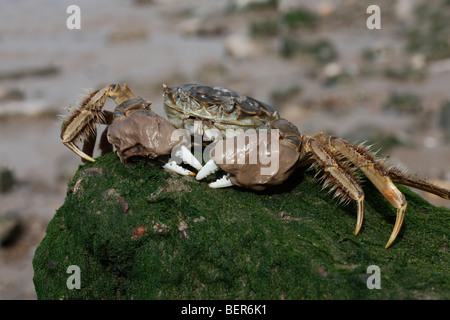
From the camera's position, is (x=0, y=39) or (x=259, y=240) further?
(x=0, y=39)

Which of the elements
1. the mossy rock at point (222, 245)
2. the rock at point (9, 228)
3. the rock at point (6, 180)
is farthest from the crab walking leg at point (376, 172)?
the rock at point (6, 180)

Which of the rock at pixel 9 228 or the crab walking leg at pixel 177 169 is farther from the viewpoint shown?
the rock at pixel 9 228

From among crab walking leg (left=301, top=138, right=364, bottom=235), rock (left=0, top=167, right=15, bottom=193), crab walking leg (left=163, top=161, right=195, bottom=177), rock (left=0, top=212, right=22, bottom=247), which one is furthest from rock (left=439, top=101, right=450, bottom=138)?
rock (left=0, top=167, right=15, bottom=193)

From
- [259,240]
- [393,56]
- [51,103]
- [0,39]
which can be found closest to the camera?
[259,240]

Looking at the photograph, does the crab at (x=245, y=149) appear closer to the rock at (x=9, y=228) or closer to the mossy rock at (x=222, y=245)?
the mossy rock at (x=222, y=245)

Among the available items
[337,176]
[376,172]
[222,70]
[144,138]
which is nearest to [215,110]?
[144,138]

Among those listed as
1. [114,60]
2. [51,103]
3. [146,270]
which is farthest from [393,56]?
[146,270]

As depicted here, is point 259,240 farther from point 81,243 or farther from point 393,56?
point 393,56
